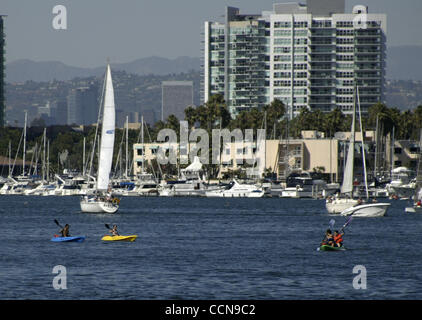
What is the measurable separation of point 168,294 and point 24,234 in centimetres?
3766

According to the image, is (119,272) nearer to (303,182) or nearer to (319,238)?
(319,238)

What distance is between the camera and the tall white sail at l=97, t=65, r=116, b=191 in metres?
91.3

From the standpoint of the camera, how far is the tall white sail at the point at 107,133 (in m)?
91.3

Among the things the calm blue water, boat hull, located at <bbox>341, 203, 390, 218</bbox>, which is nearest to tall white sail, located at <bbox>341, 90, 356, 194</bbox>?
boat hull, located at <bbox>341, 203, 390, 218</bbox>

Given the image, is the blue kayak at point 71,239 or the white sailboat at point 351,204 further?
the white sailboat at point 351,204

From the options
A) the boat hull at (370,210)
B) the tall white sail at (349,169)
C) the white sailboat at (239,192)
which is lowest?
the white sailboat at (239,192)

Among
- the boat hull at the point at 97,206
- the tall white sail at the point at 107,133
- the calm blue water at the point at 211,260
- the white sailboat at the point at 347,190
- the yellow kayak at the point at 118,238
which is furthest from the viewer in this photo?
the white sailboat at the point at 347,190

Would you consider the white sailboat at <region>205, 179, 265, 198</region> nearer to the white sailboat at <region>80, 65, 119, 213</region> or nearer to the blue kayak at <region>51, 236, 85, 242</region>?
the white sailboat at <region>80, 65, 119, 213</region>

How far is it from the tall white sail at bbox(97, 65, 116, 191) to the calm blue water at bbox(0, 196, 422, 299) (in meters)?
4.86

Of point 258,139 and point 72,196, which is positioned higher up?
point 258,139

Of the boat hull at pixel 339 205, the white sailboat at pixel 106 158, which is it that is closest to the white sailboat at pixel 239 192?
the boat hull at pixel 339 205

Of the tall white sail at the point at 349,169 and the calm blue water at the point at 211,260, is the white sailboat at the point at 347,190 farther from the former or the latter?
the calm blue water at the point at 211,260

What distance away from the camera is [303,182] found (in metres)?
167
